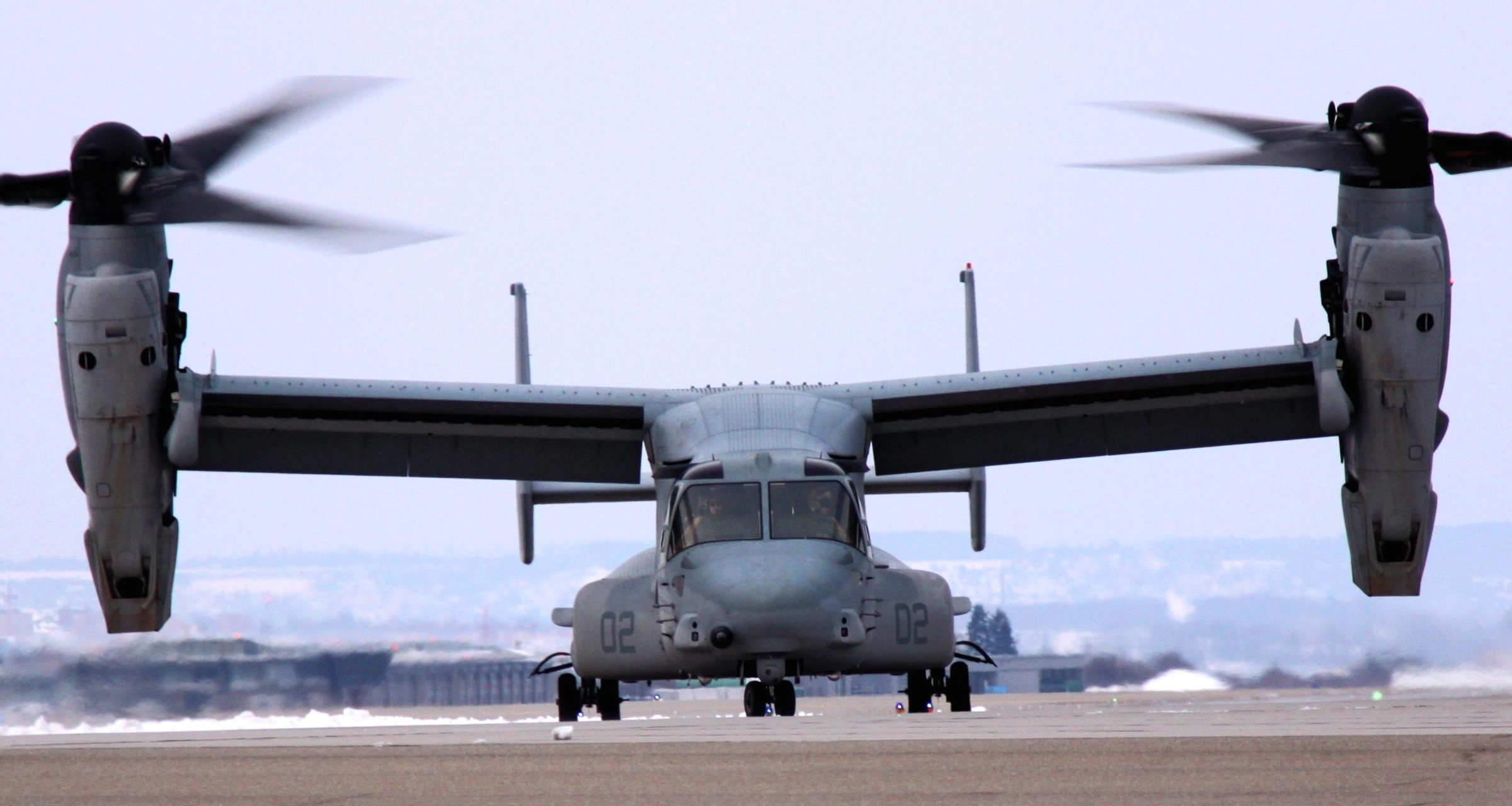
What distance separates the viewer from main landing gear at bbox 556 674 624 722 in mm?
19047

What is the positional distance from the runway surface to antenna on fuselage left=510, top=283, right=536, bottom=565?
1271 centimetres

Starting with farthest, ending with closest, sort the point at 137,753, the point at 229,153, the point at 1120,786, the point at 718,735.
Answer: the point at 229,153
the point at 718,735
the point at 137,753
the point at 1120,786

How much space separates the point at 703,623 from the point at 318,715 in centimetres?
906

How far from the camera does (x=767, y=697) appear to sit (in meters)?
15.5

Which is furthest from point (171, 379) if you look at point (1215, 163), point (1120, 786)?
point (1120, 786)

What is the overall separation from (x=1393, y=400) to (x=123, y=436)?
10981mm

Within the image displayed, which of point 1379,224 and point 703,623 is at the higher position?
point 1379,224

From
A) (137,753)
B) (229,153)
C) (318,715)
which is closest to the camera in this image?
(137,753)

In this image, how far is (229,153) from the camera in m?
16.8

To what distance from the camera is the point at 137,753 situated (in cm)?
880

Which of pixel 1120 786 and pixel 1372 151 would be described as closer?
pixel 1120 786

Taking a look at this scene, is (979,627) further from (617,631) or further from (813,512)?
(813,512)

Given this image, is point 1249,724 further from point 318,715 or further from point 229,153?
point 318,715

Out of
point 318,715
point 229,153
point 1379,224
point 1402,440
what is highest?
point 229,153
